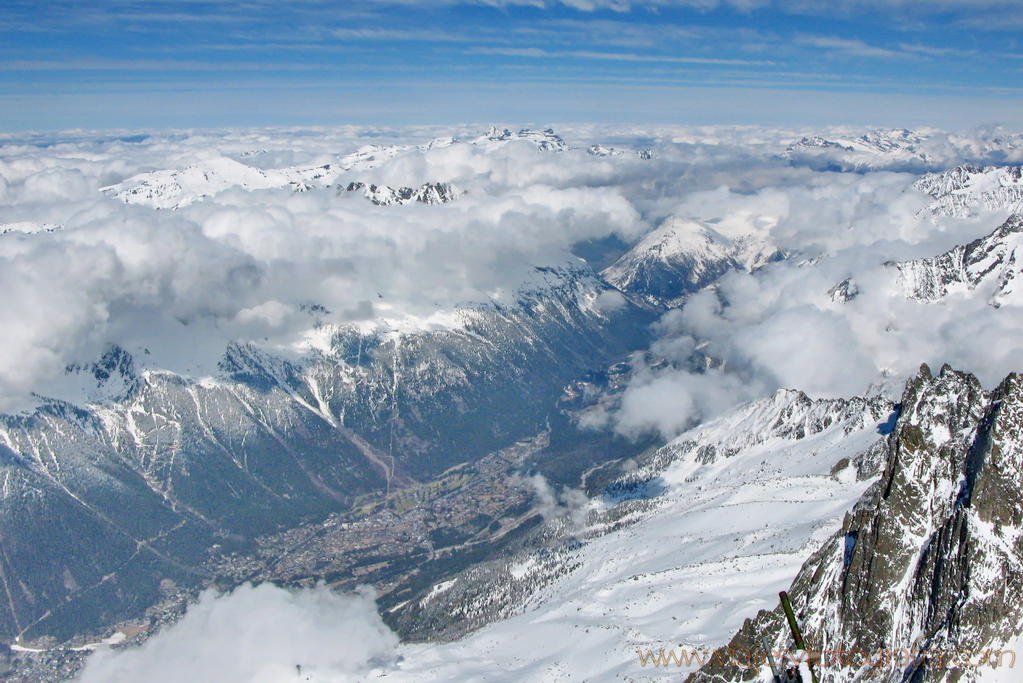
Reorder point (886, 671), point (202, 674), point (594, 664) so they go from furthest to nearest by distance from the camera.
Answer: point (202, 674) → point (594, 664) → point (886, 671)

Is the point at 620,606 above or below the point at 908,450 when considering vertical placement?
below

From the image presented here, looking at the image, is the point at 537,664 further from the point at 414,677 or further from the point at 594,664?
the point at 414,677

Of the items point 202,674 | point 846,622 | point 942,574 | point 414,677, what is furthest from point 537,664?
point 942,574

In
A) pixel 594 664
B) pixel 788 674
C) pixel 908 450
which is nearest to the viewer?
pixel 788 674

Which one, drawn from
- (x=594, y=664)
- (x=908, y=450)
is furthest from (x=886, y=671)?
(x=594, y=664)

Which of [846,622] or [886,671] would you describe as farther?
[846,622]

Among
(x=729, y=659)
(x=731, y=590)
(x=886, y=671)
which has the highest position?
(x=886, y=671)

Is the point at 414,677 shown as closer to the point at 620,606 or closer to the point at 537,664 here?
the point at 537,664
